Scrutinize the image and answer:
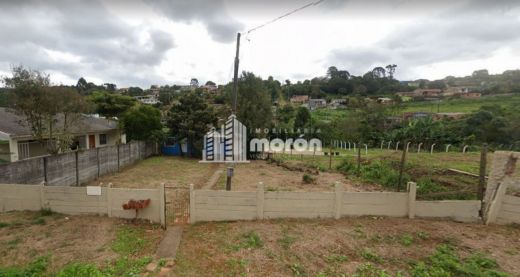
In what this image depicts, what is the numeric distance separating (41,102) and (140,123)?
8494 mm

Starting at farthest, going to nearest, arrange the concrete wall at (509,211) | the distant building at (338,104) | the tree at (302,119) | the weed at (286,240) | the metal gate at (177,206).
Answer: the distant building at (338,104) < the tree at (302,119) < the metal gate at (177,206) < the concrete wall at (509,211) < the weed at (286,240)

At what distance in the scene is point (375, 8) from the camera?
4.89 metres

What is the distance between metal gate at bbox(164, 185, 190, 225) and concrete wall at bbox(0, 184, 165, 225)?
1.22 feet

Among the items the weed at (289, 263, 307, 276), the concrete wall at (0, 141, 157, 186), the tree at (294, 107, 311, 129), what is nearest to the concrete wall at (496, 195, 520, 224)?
the weed at (289, 263, 307, 276)

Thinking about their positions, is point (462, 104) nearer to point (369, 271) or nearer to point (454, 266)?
point (454, 266)

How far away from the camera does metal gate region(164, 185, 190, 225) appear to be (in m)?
5.74

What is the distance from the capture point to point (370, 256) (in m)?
4.16

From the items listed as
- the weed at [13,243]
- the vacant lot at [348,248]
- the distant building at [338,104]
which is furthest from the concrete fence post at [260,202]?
the distant building at [338,104]

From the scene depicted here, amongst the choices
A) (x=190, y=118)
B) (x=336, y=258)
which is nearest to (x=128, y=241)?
(x=336, y=258)

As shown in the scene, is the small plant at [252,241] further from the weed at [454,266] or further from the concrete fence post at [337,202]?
the weed at [454,266]

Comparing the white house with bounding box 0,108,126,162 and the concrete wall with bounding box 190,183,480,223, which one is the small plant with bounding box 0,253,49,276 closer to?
the concrete wall with bounding box 190,183,480,223

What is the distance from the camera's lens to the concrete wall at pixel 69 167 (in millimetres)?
6922

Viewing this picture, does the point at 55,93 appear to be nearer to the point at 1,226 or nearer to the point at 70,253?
the point at 1,226

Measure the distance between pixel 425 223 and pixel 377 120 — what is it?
94.3 feet
